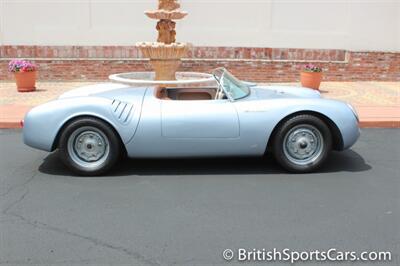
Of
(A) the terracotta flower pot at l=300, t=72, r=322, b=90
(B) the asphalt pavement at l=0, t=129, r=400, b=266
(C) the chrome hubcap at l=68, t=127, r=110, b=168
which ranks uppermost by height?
(A) the terracotta flower pot at l=300, t=72, r=322, b=90

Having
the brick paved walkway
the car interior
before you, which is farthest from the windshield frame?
the brick paved walkway

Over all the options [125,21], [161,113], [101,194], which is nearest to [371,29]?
[125,21]

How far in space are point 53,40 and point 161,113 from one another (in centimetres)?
868

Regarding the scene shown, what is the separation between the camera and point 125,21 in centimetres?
1216

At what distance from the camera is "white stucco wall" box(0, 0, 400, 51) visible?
473 inches

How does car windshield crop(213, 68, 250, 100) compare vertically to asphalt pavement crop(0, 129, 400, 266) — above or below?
above

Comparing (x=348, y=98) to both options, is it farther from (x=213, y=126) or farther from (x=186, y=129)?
(x=186, y=129)

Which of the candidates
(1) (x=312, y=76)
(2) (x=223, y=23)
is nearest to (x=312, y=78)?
(1) (x=312, y=76)

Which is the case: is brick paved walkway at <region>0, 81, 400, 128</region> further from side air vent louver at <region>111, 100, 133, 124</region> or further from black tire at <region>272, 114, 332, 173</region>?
side air vent louver at <region>111, 100, 133, 124</region>

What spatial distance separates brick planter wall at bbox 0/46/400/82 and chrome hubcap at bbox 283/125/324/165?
7.25 metres

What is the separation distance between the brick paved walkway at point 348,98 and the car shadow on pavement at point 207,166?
7.48ft

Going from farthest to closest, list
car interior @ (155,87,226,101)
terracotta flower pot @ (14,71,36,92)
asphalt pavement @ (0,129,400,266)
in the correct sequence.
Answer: terracotta flower pot @ (14,71,36,92)
car interior @ (155,87,226,101)
asphalt pavement @ (0,129,400,266)

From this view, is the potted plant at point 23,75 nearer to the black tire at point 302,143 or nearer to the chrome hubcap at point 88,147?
the chrome hubcap at point 88,147

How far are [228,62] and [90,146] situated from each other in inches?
301
